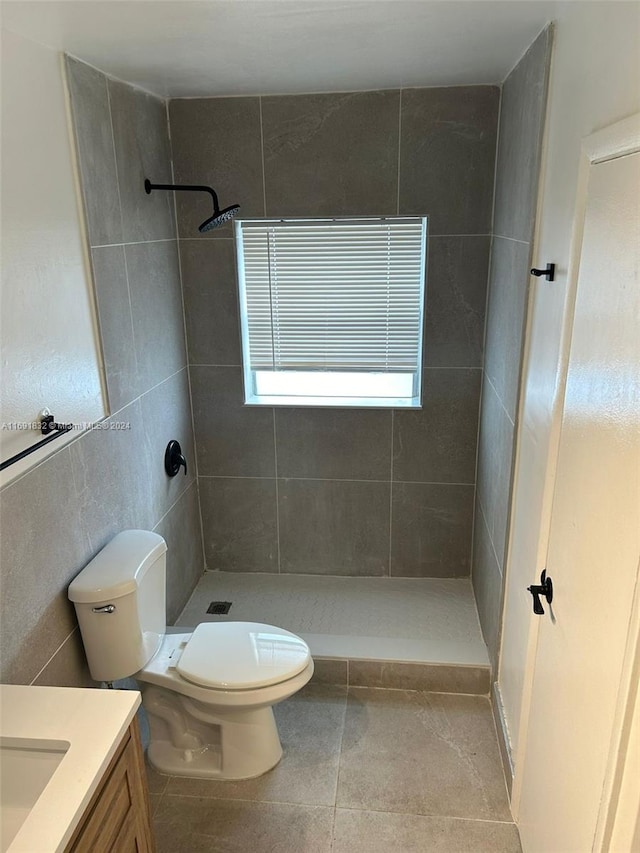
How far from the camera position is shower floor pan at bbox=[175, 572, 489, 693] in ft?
8.46

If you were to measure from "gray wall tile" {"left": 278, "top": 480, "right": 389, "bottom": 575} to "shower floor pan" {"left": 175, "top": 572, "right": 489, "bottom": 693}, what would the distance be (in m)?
0.08

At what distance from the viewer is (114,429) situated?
2201 mm

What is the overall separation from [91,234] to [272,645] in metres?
1.50

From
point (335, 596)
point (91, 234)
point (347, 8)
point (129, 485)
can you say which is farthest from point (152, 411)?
point (347, 8)

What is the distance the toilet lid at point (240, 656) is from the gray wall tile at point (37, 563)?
44cm

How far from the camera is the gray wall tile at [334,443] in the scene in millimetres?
2959

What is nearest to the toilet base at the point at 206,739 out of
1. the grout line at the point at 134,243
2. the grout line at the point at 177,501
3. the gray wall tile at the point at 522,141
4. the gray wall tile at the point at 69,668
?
the gray wall tile at the point at 69,668

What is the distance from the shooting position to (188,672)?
2.08 metres

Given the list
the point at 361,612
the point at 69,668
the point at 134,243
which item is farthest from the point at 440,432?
the point at 69,668

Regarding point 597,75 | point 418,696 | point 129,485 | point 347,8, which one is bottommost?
point 418,696

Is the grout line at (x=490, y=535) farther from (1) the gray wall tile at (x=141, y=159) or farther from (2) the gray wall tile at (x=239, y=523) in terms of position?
(1) the gray wall tile at (x=141, y=159)

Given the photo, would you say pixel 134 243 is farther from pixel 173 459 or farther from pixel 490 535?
pixel 490 535

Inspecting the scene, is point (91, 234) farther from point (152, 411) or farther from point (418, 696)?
point (418, 696)

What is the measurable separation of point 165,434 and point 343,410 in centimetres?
82
